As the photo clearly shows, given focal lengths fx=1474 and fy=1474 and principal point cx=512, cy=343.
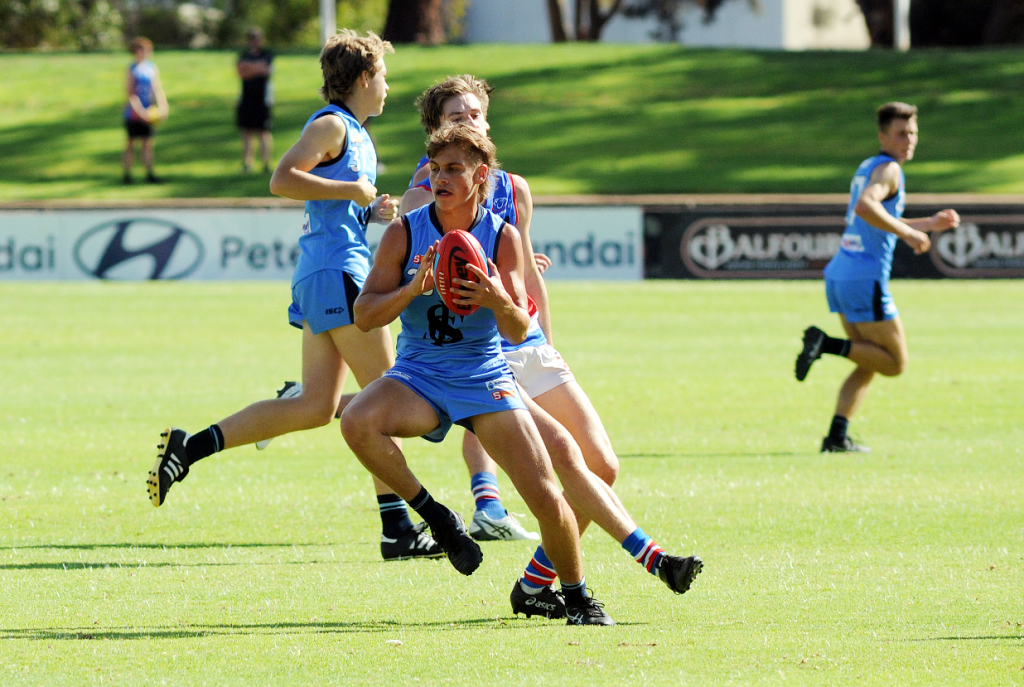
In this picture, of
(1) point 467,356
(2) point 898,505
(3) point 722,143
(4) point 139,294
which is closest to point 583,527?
(1) point 467,356

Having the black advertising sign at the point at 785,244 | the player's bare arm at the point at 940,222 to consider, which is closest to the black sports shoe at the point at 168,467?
the player's bare arm at the point at 940,222

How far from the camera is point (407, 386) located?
514cm

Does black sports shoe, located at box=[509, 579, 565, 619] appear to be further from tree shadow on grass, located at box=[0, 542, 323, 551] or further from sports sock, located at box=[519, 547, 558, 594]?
tree shadow on grass, located at box=[0, 542, 323, 551]

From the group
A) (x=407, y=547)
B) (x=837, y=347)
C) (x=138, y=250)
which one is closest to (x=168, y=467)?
(x=407, y=547)

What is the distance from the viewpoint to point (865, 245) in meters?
9.87

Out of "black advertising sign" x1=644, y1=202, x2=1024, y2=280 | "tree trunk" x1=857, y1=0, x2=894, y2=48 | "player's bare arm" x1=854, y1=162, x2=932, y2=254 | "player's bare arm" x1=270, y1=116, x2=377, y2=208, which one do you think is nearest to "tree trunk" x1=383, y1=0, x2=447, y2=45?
"tree trunk" x1=857, y1=0, x2=894, y2=48

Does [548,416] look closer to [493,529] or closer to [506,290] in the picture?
[506,290]

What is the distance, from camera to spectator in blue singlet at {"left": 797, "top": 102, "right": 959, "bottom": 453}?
9562mm

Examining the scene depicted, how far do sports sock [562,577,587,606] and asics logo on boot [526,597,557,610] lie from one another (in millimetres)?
111

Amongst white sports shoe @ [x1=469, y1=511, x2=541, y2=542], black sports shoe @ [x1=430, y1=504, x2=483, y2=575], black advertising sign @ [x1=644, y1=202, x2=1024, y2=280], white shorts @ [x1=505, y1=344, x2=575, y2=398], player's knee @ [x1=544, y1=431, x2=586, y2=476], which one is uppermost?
white shorts @ [x1=505, y1=344, x2=575, y2=398]

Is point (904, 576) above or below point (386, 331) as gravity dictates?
below

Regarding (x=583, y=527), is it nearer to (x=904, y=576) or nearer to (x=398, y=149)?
(x=904, y=576)

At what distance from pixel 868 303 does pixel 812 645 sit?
5.17m

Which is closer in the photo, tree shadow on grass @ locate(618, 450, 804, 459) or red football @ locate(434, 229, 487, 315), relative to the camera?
red football @ locate(434, 229, 487, 315)
